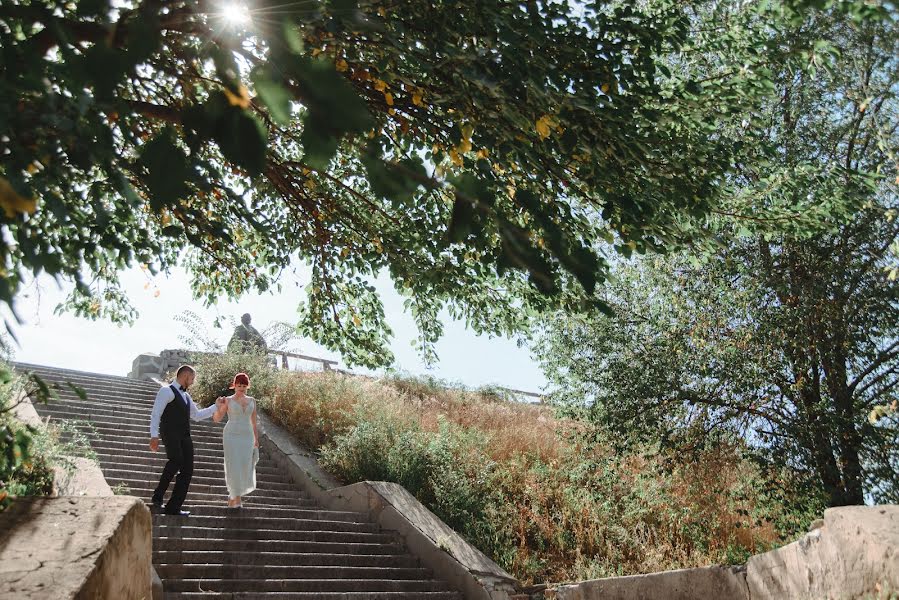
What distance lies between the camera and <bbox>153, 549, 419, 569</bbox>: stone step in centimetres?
808

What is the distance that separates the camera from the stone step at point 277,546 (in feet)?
27.3

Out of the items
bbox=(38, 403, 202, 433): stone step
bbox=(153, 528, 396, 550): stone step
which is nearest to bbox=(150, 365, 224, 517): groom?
bbox=(153, 528, 396, 550): stone step

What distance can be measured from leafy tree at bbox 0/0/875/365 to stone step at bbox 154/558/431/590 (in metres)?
2.53

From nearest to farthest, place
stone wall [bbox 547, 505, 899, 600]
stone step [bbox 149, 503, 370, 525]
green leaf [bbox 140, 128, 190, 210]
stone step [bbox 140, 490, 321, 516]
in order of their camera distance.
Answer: green leaf [bbox 140, 128, 190, 210] < stone wall [bbox 547, 505, 899, 600] < stone step [bbox 149, 503, 370, 525] < stone step [bbox 140, 490, 321, 516]

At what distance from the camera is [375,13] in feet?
14.7

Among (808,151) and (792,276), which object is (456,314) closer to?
(792,276)

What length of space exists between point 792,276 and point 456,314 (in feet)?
14.3

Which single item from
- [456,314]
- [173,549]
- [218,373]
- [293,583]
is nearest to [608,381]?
[456,314]

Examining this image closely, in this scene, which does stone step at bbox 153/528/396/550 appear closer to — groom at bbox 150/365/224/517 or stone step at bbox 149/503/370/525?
stone step at bbox 149/503/370/525

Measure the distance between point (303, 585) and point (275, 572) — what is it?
1.24 feet

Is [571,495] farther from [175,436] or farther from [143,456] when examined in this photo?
[143,456]

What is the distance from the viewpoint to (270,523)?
9.55 metres

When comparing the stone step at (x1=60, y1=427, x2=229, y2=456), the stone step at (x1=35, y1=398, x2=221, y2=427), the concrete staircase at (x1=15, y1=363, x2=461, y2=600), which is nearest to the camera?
the concrete staircase at (x1=15, y1=363, x2=461, y2=600)

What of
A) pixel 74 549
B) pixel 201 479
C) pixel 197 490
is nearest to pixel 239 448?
pixel 197 490
